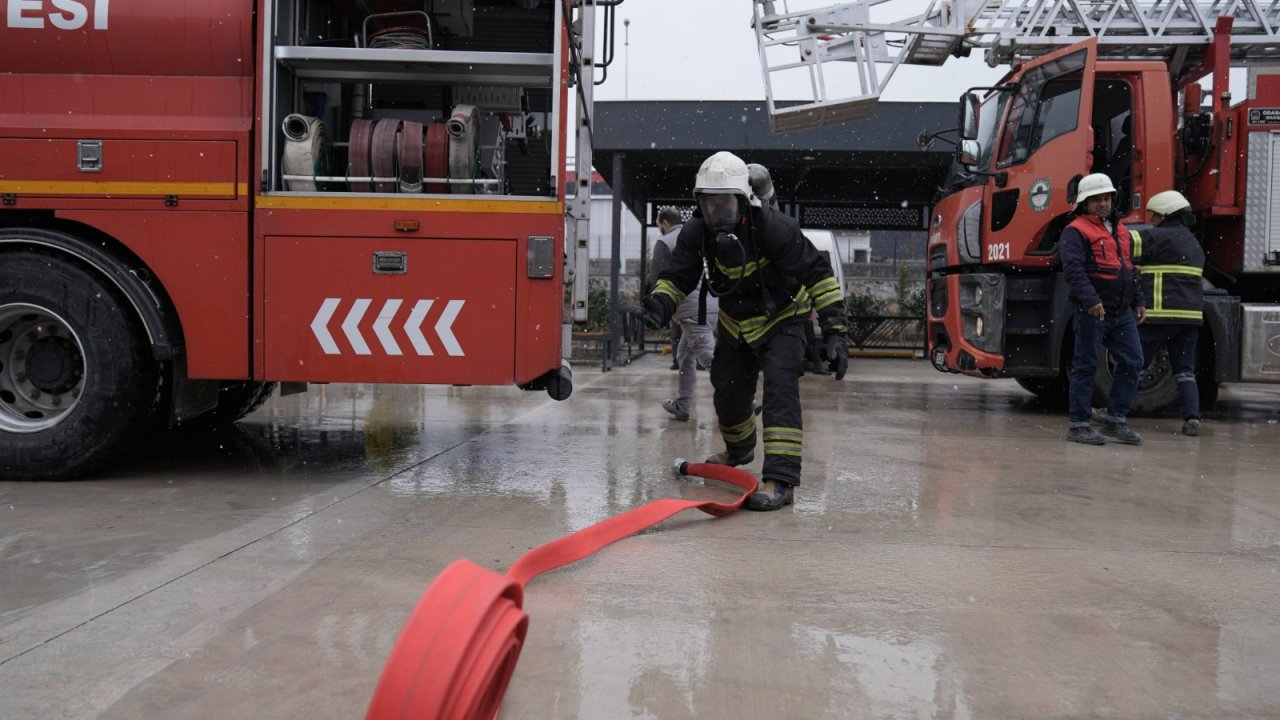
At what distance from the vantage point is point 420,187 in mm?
4906

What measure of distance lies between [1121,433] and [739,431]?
10.7 feet

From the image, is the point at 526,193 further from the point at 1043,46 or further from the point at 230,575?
the point at 1043,46

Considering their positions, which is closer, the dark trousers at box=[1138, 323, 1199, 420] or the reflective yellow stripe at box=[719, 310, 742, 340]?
the reflective yellow stripe at box=[719, 310, 742, 340]

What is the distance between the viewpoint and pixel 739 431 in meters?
5.15

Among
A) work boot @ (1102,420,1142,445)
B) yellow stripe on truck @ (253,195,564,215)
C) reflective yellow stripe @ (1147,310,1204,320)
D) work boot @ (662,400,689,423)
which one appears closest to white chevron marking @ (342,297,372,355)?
yellow stripe on truck @ (253,195,564,215)

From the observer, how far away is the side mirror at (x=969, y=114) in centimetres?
808

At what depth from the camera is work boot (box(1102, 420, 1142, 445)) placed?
22.0 ft

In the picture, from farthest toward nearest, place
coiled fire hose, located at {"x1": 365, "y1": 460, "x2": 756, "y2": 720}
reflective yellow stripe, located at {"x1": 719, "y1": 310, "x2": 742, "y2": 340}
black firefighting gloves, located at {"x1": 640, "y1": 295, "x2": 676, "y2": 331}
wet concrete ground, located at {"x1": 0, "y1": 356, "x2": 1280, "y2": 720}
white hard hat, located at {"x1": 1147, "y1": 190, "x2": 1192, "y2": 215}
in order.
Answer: white hard hat, located at {"x1": 1147, "y1": 190, "x2": 1192, "y2": 215} → reflective yellow stripe, located at {"x1": 719, "y1": 310, "x2": 742, "y2": 340} → black firefighting gloves, located at {"x1": 640, "y1": 295, "x2": 676, "y2": 331} → wet concrete ground, located at {"x1": 0, "y1": 356, "x2": 1280, "y2": 720} → coiled fire hose, located at {"x1": 365, "y1": 460, "x2": 756, "y2": 720}

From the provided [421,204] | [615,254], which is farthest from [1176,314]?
[615,254]

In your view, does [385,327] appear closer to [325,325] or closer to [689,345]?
[325,325]

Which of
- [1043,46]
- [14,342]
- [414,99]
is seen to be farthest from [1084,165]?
[14,342]

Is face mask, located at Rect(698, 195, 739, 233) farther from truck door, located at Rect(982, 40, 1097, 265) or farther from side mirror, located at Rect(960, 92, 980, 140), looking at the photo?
side mirror, located at Rect(960, 92, 980, 140)

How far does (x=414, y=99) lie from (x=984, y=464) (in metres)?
4.09

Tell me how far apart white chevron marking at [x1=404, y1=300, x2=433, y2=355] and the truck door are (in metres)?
5.09
